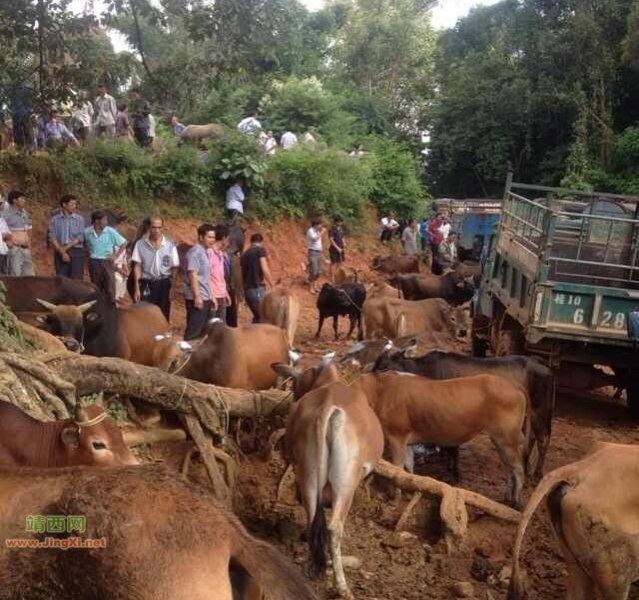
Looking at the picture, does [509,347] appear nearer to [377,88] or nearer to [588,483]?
[588,483]

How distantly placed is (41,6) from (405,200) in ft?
60.9

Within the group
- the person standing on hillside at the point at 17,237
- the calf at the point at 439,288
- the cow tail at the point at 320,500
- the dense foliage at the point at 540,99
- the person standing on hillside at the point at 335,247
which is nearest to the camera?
the cow tail at the point at 320,500

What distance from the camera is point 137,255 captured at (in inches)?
421

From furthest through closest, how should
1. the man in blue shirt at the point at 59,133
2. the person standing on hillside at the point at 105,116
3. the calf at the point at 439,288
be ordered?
the person standing on hillside at the point at 105,116 → the calf at the point at 439,288 → the man in blue shirt at the point at 59,133

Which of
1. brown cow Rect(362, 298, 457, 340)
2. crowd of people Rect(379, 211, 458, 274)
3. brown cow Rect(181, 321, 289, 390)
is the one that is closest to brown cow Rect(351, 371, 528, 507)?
brown cow Rect(181, 321, 289, 390)

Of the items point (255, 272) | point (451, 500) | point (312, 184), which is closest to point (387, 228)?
point (312, 184)

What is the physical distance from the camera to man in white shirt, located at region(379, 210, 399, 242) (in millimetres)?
26125

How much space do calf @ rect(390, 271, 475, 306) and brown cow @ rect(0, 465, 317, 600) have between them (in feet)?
48.3

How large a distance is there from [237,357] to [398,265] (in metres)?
14.7

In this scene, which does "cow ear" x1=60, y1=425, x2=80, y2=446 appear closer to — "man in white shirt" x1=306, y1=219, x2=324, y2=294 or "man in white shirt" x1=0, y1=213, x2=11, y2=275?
"man in white shirt" x1=0, y1=213, x2=11, y2=275

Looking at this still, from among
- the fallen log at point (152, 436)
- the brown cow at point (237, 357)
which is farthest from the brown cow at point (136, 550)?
the brown cow at point (237, 357)

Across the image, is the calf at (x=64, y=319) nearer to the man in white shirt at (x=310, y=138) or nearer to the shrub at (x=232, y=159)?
the shrub at (x=232, y=159)

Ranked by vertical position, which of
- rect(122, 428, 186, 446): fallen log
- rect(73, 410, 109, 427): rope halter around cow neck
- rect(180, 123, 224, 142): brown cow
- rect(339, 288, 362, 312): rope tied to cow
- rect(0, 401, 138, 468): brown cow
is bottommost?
rect(339, 288, 362, 312): rope tied to cow

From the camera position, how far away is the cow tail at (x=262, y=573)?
319 centimetres
